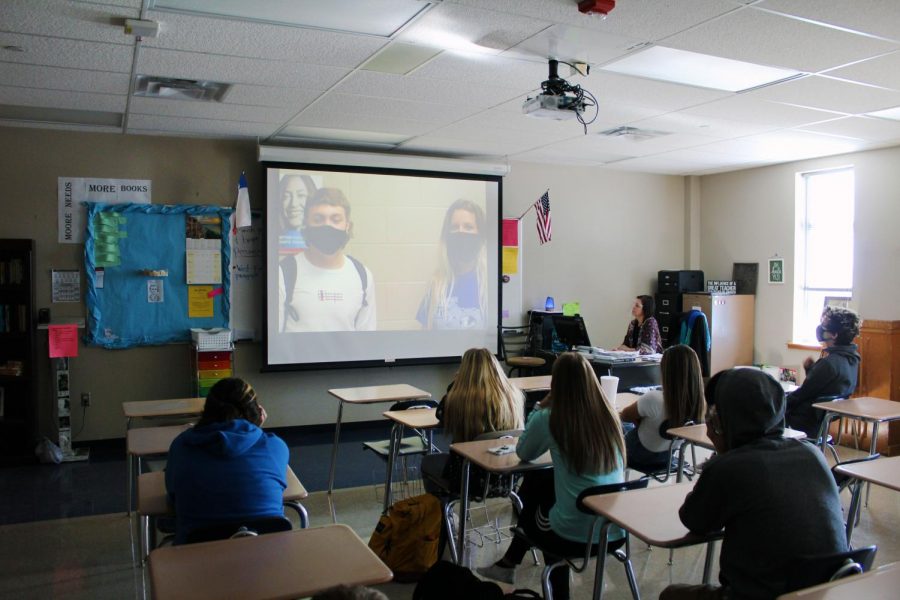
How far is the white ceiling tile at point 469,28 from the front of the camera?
333 cm

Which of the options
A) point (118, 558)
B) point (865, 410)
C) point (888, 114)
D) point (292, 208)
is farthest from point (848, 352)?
point (118, 558)

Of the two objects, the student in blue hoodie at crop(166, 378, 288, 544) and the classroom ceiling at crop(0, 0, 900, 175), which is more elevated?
the classroom ceiling at crop(0, 0, 900, 175)

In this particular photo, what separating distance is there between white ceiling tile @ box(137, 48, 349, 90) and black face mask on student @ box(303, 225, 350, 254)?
2191mm

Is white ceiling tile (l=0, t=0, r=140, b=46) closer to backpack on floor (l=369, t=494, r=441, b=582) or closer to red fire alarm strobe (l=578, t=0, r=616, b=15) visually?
red fire alarm strobe (l=578, t=0, r=616, b=15)

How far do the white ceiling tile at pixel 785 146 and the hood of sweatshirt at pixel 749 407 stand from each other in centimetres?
453

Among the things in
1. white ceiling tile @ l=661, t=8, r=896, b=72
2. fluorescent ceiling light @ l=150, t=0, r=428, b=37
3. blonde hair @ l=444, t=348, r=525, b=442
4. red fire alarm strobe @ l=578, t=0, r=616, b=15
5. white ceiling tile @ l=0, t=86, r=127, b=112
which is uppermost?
white ceiling tile @ l=0, t=86, r=127, b=112

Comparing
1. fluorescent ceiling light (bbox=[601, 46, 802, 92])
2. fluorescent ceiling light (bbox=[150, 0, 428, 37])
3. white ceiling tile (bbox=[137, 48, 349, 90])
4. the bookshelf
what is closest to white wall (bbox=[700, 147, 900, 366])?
fluorescent ceiling light (bbox=[601, 46, 802, 92])

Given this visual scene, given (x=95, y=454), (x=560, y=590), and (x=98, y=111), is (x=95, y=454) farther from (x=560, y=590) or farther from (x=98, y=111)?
(x=560, y=590)

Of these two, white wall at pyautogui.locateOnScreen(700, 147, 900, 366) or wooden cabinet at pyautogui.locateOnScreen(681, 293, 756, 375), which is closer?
white wall at pyautogui.locateOnScreen(700, 147, 900, 366)

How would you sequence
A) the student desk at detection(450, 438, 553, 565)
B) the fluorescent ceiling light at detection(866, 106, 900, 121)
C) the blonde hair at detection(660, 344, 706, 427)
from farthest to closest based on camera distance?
the fluorescent ceiling light at detection(866, 106, 900, 121) → the blonde hair at detection(660, 344, 706, 427) → the student desk at detection(450, 438, 553, 565)

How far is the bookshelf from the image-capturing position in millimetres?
5656

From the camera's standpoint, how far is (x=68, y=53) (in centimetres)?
394

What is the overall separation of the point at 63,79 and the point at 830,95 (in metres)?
4.86

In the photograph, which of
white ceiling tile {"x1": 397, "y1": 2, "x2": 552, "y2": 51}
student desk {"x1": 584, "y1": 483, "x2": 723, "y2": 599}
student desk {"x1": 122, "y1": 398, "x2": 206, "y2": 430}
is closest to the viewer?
student desk {"x1": 584, "y1": 483, "x2": 723, "y2": 599}
